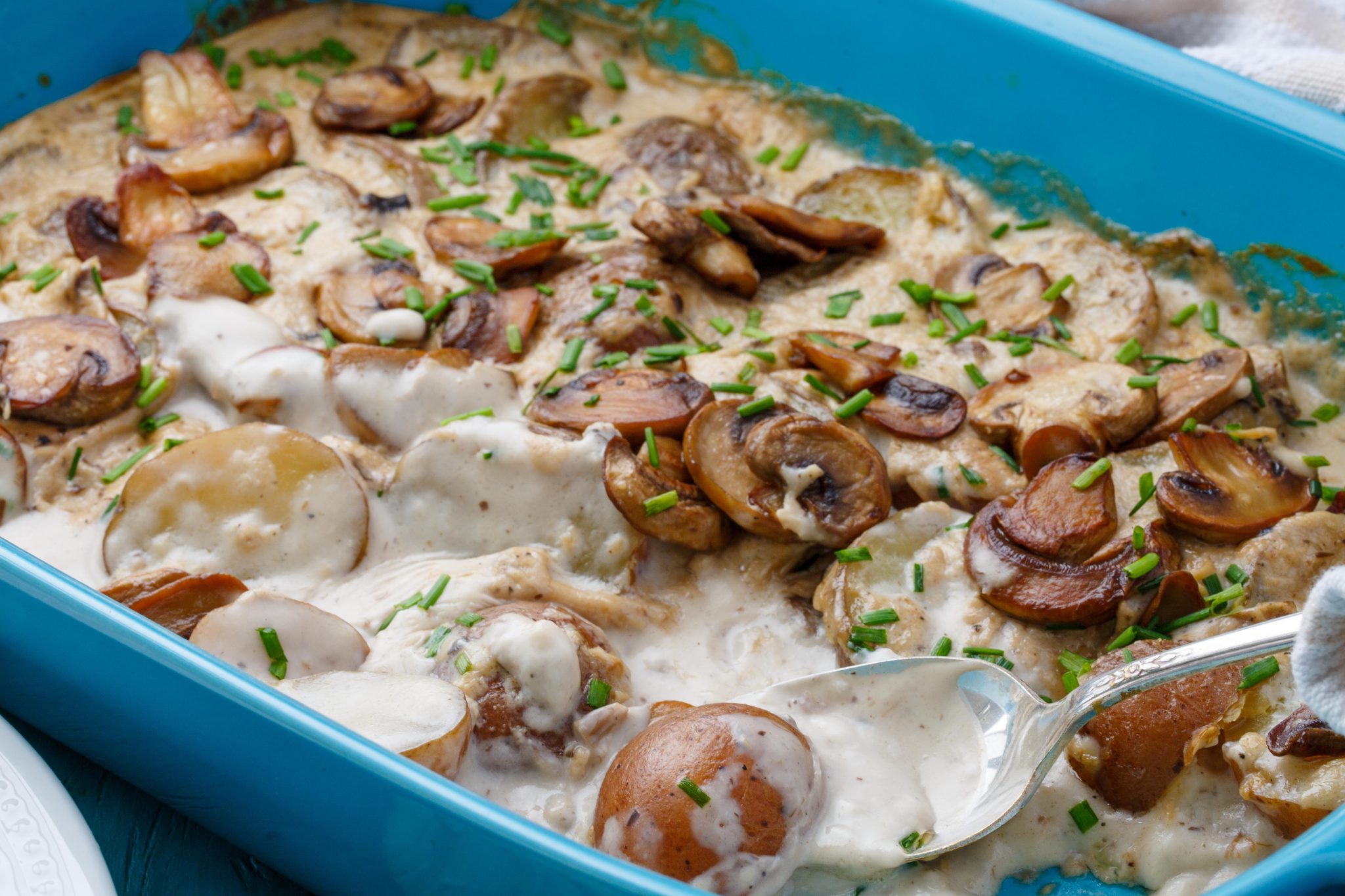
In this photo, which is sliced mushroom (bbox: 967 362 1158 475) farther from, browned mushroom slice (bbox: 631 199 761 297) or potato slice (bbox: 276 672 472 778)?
potato slice (bbox: 276 672 472 778)

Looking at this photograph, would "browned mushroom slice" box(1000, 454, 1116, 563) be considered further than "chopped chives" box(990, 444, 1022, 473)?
No

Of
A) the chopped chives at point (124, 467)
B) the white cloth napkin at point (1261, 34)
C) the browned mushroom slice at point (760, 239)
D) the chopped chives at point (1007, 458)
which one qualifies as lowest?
the chopped chives at point (124, 467)

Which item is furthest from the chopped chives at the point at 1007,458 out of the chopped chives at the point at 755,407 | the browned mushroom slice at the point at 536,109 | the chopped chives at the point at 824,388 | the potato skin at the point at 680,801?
the browned mushroom slice at the point at 536,109

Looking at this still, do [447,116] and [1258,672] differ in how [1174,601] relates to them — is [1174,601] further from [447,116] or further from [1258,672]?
[447,116]

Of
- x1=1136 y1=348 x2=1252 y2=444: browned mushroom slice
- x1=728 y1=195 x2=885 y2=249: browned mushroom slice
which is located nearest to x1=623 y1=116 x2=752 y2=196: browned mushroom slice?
x1=728 y1=195 x2=885 y2=249: browned mushroom slice

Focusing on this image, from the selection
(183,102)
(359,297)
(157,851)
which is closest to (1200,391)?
(359,297)

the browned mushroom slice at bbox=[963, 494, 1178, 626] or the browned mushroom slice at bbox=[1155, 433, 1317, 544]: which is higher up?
the browned mushroom slice at bbox=[1155, 433, 1317, 544]

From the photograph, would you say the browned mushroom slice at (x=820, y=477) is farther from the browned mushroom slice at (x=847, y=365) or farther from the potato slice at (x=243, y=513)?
the potato slice at (x=243, y=513)

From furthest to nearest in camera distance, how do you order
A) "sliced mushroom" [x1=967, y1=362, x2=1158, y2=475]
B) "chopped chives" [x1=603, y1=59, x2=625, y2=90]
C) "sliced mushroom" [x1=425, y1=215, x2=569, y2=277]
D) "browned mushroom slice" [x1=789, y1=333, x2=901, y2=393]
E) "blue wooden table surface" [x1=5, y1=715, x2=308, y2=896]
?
1. "chopped chives" [x1=603, y1=59, x2=625, y2=90]
2. "sliced mushroom" [x1=425, y1=215, x2=569, y2=277]
3. "browned mushroom slice" [x1=789, y1=333, x2=901, y2=393]
4. "sliced mushroom" [x1=967, y1=362, x2=1158, y2=475]
5. "blue wooden table surface" [x1=5, y1=715, x2=308, y2=896]
